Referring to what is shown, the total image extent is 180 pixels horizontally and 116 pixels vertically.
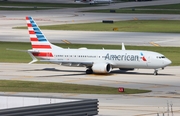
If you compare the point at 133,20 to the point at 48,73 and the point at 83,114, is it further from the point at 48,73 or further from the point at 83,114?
the point at 83,114

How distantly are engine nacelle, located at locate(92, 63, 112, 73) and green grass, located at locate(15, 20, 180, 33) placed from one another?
2359 inches

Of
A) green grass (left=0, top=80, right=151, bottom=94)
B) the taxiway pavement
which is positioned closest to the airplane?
the taxiway pavement

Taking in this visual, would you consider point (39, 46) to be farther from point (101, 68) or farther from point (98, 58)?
point (101, 68)

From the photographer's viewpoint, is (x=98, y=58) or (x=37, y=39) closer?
(x=98, y=58)

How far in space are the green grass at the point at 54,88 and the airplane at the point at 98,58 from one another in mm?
9986

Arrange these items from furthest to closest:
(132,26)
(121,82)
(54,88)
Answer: (132,26)
(121,82)
(54,88)

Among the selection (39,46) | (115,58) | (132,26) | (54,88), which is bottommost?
(54,88)

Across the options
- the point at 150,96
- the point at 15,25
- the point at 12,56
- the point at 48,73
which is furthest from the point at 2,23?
the point at 150,96

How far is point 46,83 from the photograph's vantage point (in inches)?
2680

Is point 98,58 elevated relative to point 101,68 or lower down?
elevated

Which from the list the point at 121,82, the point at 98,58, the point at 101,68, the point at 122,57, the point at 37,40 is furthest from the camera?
the point at 37,40

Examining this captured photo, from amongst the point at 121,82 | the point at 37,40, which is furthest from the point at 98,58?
the point at 37,40

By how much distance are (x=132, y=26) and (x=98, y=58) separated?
69.6m

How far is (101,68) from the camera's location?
75688 millimetres
